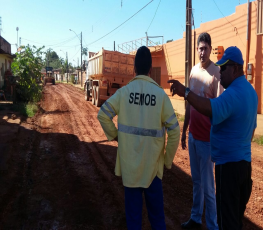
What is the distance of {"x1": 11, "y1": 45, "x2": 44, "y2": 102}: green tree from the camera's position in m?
A: 14.6

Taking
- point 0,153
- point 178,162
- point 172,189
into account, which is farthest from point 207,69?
point 0,153

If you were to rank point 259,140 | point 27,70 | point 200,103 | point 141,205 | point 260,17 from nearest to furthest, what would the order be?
1. point 200,103
2. point 141,205
3. point 259,140
4. point 260,17
5. point 27,70

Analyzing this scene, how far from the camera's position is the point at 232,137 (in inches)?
90.4

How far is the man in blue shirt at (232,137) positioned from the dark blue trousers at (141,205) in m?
0.53

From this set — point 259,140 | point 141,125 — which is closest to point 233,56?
point 141,125

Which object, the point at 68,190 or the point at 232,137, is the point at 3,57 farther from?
the point at 232,137

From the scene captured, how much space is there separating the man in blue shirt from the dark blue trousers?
0.53 meters

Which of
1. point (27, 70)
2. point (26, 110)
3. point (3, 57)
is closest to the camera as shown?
point (26, 110)

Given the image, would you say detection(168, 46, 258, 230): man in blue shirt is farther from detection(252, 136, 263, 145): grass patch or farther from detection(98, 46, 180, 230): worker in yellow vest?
detection(252, 136, 263, 145): grass patch

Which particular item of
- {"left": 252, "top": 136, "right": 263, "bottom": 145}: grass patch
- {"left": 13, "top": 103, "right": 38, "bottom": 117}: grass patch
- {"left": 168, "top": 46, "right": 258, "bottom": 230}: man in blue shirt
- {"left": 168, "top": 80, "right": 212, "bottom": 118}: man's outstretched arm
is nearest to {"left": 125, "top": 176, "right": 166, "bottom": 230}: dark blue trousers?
{"left": 168, "top": 46, "right": 258, "bottom": 230}: man in blue shirt

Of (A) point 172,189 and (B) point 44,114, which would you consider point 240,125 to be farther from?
(B) point 44,114

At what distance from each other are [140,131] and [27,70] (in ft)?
44.8

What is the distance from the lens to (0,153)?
20.2 feet

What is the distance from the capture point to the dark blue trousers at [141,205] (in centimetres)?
249
